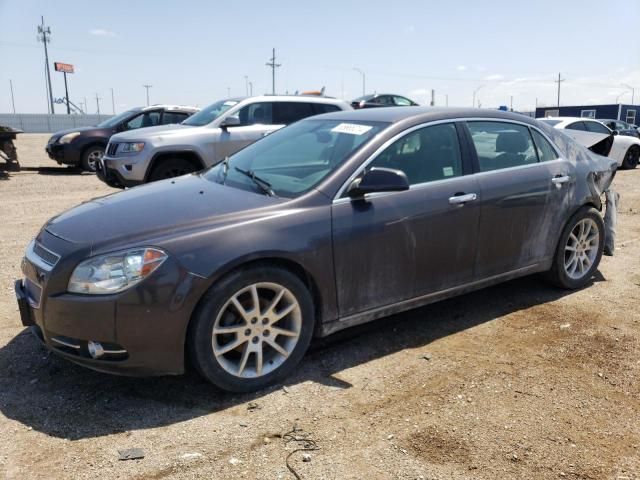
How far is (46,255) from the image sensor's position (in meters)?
3.17

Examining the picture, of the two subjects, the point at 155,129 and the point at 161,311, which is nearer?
the point at 161,311

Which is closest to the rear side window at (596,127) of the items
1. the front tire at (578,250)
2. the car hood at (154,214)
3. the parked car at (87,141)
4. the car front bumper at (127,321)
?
the front tire at (578,250)

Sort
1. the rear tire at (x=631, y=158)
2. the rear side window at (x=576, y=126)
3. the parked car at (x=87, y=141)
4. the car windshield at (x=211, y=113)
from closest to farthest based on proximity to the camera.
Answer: the car windshield at (x=211, y=113) → the rear side window at (x=576, y=126) → the parked car at (x=87, y=141) → the rear tire at (x=631, y=158)

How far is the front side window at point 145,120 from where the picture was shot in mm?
13523

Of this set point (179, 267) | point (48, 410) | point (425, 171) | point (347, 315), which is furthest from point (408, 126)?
point (48, 410)

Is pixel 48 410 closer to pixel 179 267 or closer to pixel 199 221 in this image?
pixel 179 267

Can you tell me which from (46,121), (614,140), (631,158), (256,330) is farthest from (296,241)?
(46,121)

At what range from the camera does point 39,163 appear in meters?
17.2

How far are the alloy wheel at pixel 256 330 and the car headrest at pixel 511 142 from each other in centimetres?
223

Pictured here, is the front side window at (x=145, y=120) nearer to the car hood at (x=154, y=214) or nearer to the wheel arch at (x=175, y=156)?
the wheel arch at (x=175, y=156)

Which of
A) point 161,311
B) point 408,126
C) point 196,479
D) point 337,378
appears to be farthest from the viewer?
point 408,126

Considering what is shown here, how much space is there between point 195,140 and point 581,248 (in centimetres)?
588

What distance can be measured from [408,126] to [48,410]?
286 cm

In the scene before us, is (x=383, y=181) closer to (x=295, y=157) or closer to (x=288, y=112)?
(x=295, y=157)
